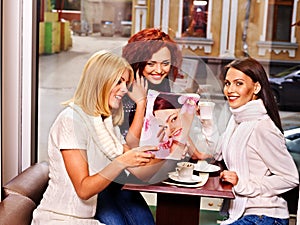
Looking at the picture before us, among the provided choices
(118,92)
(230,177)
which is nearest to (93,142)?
(118,92)

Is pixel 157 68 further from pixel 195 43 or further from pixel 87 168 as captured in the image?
pixel 87 168

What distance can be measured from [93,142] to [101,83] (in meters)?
0.21

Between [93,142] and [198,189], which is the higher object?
[93,142]

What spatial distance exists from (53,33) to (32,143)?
0.49 m

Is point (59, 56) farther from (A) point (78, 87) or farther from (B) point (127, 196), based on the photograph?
(B) point (127, 196)

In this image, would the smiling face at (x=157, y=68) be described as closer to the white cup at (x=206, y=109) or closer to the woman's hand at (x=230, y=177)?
the white cup at (x=206, y=109)

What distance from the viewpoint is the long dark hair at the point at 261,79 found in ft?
5.65

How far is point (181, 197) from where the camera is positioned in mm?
1761

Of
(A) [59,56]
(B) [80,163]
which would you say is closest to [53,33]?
(A) [59,56]

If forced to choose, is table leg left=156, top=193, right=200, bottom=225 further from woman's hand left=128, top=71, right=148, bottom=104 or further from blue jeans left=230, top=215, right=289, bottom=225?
woman's hand left=128, top=71, right=148, bottom=104

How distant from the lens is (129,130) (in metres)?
1.74

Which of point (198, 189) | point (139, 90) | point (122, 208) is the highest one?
point (139, 90)

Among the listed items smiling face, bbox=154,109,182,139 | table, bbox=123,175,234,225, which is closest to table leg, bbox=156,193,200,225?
table, bbox=123,175,234,225

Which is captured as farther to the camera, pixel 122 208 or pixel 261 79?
pixel 122 208
